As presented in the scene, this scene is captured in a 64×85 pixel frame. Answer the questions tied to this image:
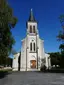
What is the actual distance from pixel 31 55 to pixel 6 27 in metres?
37.2

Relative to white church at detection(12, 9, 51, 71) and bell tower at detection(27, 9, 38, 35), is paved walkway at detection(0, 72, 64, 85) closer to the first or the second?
white church at detection(12, 9, 51, 71)

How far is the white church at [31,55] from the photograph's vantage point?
59031mm

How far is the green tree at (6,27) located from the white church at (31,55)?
3451cm

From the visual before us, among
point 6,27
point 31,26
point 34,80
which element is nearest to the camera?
point 34,80

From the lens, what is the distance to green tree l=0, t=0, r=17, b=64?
21359mm

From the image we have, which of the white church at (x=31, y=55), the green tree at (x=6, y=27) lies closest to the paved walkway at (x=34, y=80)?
the green tree at (x=6, y=27)

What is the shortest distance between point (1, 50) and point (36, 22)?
1635 inches

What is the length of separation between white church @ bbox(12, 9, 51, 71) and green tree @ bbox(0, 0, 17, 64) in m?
34.5

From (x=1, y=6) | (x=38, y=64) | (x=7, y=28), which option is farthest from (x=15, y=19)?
(x=38, y=64)

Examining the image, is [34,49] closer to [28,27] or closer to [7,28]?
[28,27]

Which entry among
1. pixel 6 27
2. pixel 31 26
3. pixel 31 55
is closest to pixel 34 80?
pixel 6 27

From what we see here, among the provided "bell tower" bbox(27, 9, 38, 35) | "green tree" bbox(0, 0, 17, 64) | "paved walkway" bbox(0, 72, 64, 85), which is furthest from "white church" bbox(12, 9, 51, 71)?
"paved walkway" bbox(0, 72, 64, 85)

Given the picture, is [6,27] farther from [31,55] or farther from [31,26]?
[31,26]

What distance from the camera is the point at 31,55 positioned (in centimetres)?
5953
